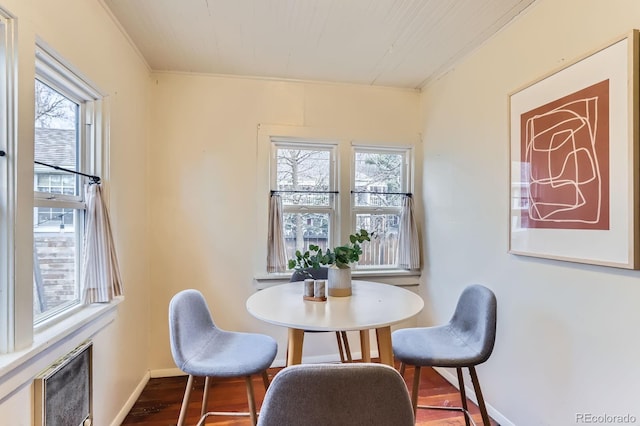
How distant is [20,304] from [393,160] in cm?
259

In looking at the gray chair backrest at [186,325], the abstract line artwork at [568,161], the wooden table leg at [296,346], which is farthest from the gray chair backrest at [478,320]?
the gray chair backrest at [186,325]

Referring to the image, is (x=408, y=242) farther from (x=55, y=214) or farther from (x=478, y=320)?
(x=55, y=214)

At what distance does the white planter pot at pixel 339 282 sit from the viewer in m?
1.79

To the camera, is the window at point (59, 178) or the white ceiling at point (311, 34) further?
the white ceiling at point (311, 34)

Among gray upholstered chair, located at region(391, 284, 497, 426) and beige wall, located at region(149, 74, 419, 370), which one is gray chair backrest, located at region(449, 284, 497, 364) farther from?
beige wall, located at region(149, 74, 419, 370)

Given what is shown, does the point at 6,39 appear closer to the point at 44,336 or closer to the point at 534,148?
the point at 44,336

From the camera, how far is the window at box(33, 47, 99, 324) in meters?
1.33

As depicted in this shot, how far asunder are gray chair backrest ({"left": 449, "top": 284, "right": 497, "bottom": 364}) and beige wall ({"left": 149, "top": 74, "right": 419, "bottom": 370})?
1292mm

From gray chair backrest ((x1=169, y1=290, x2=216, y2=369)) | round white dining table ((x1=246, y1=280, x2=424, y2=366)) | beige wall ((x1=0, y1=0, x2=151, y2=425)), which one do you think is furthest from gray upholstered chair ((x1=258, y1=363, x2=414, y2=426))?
beige wall ((x1=0, y1=0, x2=151, y2=425))

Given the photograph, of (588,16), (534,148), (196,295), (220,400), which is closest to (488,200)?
(534,148)

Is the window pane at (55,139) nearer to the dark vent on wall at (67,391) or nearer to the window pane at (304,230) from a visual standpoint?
the dark vent on wall at (67,391)

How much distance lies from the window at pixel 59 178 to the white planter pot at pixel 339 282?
1.30 metres

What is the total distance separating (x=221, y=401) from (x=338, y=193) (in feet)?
5.70

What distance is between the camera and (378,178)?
2836mm
